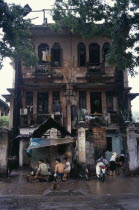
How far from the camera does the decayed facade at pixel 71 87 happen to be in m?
21.4

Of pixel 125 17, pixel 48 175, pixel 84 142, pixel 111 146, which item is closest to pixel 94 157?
pixel 84 142

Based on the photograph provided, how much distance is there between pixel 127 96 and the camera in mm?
22406

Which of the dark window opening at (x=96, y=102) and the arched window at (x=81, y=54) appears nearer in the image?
the dark window opening at (x=96, y=102)

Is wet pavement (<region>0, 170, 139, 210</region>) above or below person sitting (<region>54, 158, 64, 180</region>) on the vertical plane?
below

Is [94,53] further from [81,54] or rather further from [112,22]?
[112,22]

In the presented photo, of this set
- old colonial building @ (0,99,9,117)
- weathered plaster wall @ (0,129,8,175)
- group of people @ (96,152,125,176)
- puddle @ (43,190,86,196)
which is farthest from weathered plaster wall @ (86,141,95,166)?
old colonial building @ (0,99,9,117)

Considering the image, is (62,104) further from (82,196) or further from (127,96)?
(82,196)

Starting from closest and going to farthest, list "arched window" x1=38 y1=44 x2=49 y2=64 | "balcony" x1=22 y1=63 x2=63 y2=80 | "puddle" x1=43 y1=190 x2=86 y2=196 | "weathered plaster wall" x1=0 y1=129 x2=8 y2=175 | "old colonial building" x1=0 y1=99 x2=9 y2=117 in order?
"puddle" x1=43 y1=190 x2=86 y2=196 < "weathered plaster wall" x1=0 y1=129 x2=8 y2=175 < "balcony" x1=22 y1=63 x2=63 y2=80 < "arched window" x1=38 y1=44 x2=49 y2=64 < "old colonial building" x1=0 y1=99 x2=9 y2=117

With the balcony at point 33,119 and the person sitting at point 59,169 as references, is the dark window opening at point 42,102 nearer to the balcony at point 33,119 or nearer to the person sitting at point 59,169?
the balcony at point 33,119

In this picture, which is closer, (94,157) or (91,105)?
(94,157)

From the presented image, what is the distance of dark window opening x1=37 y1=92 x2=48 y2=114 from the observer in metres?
22.4

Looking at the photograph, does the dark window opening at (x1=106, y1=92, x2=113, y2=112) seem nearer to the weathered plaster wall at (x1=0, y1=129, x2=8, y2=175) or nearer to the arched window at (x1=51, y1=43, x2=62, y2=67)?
the arched window at (x1=51, y1=43, x2=62, y2=67)

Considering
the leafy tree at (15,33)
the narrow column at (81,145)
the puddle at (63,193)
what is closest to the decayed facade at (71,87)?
the narrow column at (81,145)

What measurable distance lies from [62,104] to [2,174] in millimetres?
9982
